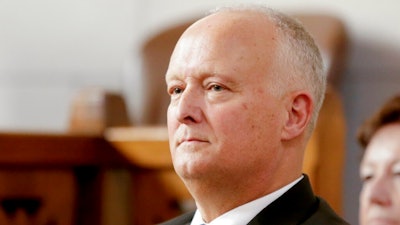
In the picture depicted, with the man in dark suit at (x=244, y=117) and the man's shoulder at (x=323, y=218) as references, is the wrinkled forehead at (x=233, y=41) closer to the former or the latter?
the man in dark suit at (x=244, y=117)

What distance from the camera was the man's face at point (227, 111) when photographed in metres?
1.51

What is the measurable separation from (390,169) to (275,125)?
69 centimetres

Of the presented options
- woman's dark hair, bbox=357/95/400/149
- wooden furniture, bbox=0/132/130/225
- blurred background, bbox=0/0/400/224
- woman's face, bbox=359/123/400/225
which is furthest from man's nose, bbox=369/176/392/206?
blurred background, bbox=0/0/400/224

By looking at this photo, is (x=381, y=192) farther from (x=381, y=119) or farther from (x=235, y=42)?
(x=235, y=42)

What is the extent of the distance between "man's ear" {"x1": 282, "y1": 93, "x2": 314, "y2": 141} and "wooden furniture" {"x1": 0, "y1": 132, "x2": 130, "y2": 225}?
958mm

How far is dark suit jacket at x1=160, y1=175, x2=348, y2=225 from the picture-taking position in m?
1.52

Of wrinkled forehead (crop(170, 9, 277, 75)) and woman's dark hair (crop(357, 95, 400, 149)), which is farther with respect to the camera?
woman's dark hair (crop(357, 95, 400, 149))

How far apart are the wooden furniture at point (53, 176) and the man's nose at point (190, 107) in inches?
36.7

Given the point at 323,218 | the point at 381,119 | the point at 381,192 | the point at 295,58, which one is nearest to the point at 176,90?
the point at 295,58

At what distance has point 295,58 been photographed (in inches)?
61.2

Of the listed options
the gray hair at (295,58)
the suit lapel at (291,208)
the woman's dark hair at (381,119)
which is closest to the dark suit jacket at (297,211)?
the suit lapel at (291,208)

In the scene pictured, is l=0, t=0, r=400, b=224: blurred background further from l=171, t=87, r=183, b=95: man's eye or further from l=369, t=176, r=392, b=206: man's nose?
l=171, t=87, r=183, b=95: man's eye

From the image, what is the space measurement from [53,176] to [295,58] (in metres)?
1.02

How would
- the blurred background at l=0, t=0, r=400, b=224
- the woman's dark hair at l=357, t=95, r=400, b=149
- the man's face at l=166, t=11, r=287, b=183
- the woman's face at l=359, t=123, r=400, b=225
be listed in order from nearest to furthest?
the man's face at l=166, t=11, r=287, b=183 → the woman's face at l=359, t=123, r=400, b=225 → the woman's dark hair at l=357, t=95, r=400, b=149 → the blurred background at l=0, t=0, r=400, b=224
